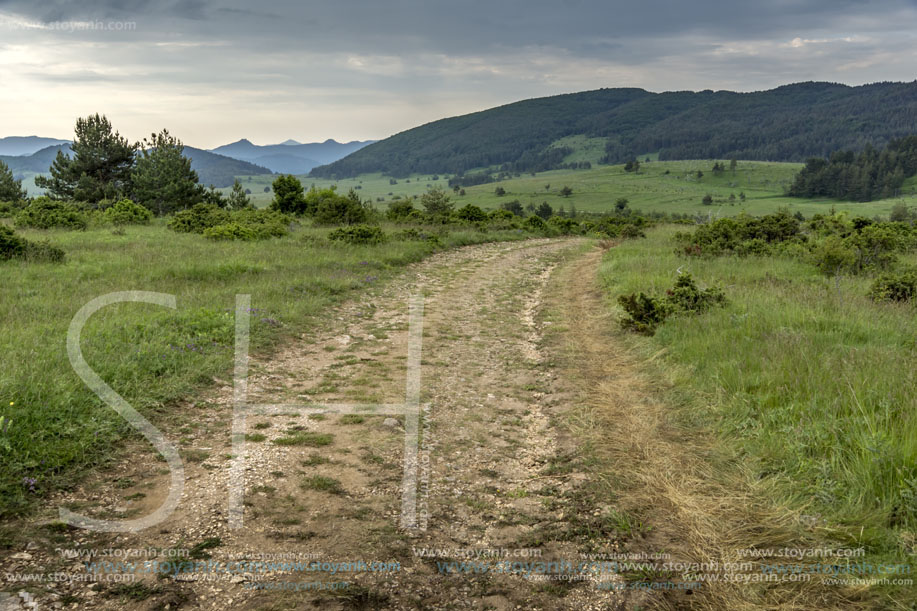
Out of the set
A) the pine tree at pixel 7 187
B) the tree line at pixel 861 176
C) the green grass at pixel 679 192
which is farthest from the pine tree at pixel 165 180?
the tree line at pixel 861 176

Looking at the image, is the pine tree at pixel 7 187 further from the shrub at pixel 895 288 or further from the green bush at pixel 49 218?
the shrub at pixel 895 288

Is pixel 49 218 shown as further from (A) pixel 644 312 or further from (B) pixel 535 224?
(B) pixel 535 224

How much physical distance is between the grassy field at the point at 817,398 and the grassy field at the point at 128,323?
19.5 feet

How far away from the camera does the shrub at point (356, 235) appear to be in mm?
19891

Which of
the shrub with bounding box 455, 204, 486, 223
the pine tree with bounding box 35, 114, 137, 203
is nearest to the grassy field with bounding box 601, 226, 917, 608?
the shrub with bounding box 455, 204, 486, 223

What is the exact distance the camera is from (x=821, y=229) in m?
17.1

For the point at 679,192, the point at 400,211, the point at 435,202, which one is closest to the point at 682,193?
the point at 679,192

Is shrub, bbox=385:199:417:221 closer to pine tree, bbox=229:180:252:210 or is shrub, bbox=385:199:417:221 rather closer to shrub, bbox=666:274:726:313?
pine tree, bbox=229:180:252:210

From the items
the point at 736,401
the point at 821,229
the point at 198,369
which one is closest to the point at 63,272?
the point at 198,369

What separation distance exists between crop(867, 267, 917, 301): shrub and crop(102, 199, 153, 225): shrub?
28.3 meters

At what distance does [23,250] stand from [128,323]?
27.7 feet

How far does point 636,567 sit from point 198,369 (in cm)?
575

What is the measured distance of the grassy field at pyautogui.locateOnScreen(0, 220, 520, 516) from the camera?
4562 millimetres

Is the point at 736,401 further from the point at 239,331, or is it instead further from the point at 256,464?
the point at 239,331
